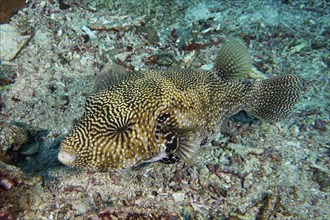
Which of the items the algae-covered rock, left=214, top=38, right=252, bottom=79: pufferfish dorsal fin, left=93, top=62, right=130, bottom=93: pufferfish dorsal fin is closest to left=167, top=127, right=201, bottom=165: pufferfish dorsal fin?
left=93, top=62, right=130, bottom=93: pufferfish dorsal fin

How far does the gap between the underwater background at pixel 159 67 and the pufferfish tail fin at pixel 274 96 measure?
1.89 ft

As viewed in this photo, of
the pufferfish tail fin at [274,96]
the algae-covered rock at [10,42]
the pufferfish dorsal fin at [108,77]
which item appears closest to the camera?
the pufferfish dorsal fin at [108,77]

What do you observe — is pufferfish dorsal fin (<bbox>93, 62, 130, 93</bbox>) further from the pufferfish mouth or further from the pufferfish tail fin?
the pufferfish tail fin

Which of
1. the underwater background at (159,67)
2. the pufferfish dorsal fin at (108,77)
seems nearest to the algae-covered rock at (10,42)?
the underwater background at (159,67)

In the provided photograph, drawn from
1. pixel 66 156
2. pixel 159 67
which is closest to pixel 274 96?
pixel 159 67

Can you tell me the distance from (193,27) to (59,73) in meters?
3.35

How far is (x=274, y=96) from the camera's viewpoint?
4.10 m

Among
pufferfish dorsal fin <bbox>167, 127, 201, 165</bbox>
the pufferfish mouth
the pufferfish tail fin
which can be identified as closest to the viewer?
the pufferfish mouth

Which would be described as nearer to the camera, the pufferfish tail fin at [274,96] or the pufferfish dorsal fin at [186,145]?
the pufferfish dorsal fin at [186,145]

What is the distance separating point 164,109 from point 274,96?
6.50 ft

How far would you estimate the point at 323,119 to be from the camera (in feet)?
15.6

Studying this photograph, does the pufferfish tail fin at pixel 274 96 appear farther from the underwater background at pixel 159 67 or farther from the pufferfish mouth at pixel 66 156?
the pufferfish mouth at pixel 66 156

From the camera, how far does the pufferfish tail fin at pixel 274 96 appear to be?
4059mm

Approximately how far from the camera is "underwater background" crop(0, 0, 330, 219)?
3.49m
